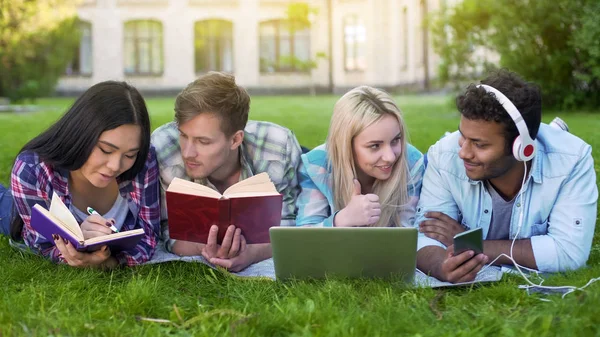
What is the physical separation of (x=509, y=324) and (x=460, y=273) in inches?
23.2

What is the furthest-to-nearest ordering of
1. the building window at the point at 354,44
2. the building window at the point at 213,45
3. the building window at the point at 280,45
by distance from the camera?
the building window at the point at 280,45 < the building window at the point at 213,45 < the building window at the point at 354,44

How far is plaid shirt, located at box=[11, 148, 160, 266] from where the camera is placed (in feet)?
12.2

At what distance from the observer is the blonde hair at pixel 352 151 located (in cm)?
387

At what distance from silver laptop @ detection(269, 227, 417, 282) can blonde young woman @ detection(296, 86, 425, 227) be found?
0.37 meters

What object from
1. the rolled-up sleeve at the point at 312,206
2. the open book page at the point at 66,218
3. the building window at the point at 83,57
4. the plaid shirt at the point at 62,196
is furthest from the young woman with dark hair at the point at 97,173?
the building window at the point at 83,57

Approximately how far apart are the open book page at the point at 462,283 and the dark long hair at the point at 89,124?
4.46ft

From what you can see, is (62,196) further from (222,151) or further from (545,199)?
(545,199)

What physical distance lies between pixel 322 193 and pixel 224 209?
757 mm

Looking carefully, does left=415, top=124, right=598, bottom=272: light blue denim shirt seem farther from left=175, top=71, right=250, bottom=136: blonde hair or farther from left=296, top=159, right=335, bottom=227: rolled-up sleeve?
left=175, top=71, right=250, bottom=136: blonde hair

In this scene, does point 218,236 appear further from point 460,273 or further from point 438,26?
point 438,26

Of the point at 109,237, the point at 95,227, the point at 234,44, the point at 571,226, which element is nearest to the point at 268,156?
the point at 95,227

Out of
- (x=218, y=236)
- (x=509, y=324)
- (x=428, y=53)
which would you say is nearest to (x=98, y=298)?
(x=218, y=236)

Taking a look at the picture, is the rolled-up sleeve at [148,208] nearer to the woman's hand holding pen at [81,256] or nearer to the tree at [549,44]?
the woman's hand holding pen at [81,256]

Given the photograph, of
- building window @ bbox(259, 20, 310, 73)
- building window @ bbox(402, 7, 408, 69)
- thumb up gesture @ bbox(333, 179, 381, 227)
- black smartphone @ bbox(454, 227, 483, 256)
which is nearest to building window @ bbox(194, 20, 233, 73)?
building window @ bbox(259, 20, 310, 73)
